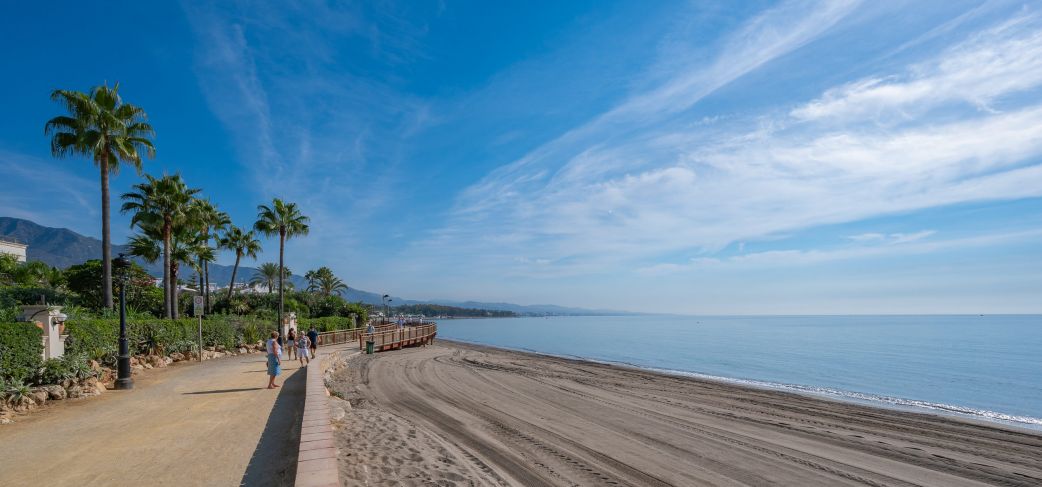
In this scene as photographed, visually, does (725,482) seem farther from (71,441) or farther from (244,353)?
(244,353)

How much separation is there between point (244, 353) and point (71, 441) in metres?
18.4

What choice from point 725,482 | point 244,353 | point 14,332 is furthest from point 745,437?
point 244,353

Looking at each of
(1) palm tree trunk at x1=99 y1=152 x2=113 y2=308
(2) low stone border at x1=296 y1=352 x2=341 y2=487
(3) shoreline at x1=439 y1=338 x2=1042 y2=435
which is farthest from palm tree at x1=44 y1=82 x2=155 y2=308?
(3) shoreline at x1=439 y1=338 x2=1042 y2=435

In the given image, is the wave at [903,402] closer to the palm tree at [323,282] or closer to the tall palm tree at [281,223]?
the tall palm tree at [281,223]

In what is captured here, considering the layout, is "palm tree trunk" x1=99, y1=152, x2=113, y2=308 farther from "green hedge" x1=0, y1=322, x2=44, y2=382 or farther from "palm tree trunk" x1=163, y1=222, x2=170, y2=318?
"green hedge" x1=0, y1=322, x2=44, y2=382

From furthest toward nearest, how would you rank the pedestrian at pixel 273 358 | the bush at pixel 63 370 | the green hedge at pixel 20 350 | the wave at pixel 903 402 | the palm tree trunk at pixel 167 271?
the palm tree trunk at pixel 167 271, the wave at pixel 903 402, the pedestrian at pixel 273 358, the bush at pixel 63 370, the green hedge at pixel 20 350

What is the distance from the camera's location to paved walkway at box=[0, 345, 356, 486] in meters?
6.39

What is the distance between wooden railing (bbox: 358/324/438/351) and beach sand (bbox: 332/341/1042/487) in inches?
475

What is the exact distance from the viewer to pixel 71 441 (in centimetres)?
803

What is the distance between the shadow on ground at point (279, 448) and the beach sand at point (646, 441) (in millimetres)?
715

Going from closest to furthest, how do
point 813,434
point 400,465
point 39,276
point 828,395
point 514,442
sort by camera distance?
point 400,465 < point 514,442 < point 813,434 < point 828,395 < point 39,276

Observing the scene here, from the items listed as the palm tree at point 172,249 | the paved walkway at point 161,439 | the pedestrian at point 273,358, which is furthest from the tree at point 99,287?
the paved walkway at point 161,439

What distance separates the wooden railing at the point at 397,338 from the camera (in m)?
32.4

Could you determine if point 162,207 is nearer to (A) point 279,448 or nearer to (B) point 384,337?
(B) point 384,337
